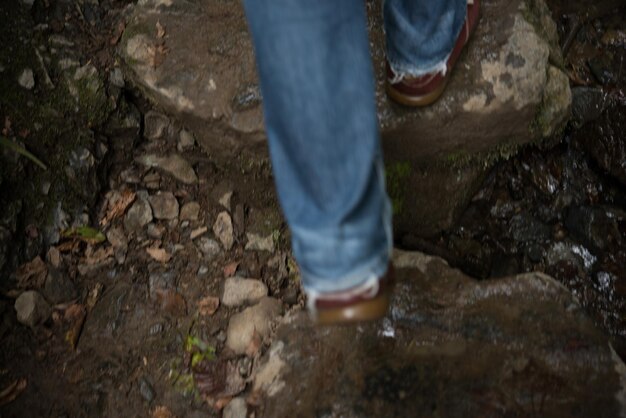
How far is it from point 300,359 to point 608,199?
1.70m

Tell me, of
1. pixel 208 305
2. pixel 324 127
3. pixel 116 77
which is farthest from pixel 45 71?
pixel 324 127

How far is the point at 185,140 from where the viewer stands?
2709mm

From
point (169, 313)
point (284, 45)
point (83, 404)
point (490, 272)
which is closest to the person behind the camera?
point (284, 45)

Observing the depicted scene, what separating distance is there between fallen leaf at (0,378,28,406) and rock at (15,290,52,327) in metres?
0.21

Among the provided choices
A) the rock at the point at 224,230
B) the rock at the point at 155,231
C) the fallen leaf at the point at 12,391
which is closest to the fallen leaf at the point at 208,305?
the rock at the point at 224,230

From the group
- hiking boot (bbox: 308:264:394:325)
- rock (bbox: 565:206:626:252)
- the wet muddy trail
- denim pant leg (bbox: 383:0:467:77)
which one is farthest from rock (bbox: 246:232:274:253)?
rock (bbox: 565:206:626:252)

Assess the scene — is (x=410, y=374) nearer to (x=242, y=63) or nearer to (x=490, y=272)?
(x=490, y=272)

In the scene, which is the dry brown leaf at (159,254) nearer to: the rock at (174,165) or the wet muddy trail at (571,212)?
the rock at (174,165)

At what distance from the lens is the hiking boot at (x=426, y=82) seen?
2.09 metres

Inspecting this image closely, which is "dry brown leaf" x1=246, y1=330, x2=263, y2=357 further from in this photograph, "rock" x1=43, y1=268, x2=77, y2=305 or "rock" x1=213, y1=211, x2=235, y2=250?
"rock" x1=43, y1=268, x2=77, y2=305

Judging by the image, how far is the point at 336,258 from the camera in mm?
1337

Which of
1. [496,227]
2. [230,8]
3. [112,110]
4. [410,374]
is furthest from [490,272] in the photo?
[112,110]

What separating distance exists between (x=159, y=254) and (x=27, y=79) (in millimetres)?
Result: 856

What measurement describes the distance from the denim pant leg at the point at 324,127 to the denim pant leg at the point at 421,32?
1.89 feet
